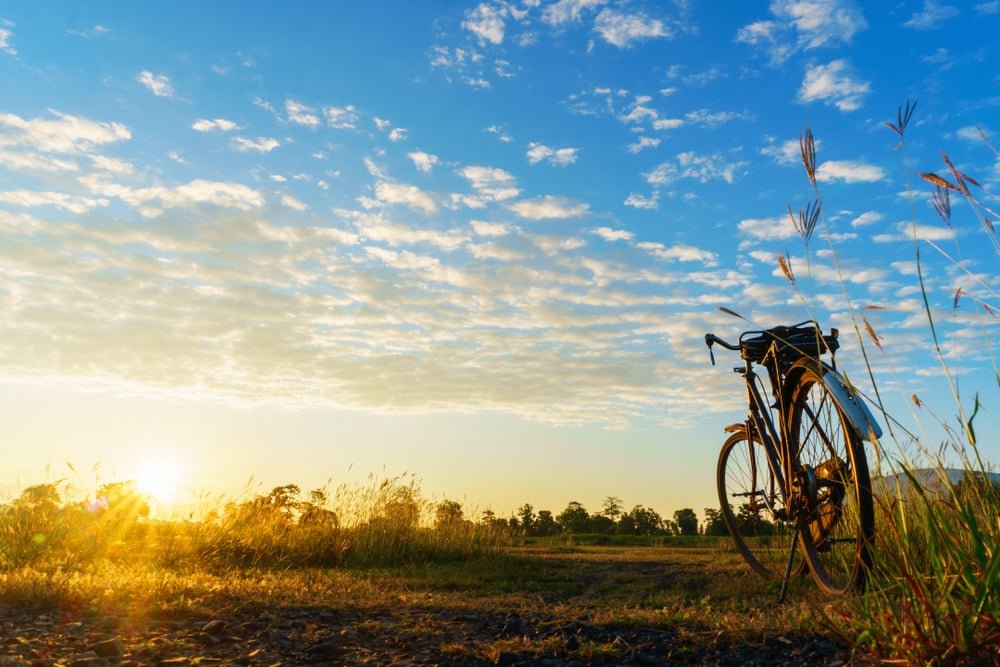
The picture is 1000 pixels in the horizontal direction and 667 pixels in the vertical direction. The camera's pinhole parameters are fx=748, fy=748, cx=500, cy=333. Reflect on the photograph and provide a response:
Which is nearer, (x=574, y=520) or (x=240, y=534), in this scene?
(x=240, y=534)

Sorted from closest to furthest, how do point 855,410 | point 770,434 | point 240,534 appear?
point 855,410
point 770,434
point 240,534

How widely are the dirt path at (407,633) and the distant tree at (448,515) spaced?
15.9 feet

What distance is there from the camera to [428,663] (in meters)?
3.53

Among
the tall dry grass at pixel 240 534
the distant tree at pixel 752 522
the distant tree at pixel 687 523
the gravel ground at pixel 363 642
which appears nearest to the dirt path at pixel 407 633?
the gravel ground at pixel 363 642

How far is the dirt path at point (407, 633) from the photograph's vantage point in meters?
3.58

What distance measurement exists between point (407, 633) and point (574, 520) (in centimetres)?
1403

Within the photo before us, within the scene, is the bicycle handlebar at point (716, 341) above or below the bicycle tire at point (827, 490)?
above

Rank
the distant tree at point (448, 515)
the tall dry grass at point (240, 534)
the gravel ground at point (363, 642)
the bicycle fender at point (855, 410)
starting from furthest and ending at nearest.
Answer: the distant tree at point (448, 515) → the tall dry grass at point (240, 534) → the bicycle fender at point (855, 410) → the gravel ground at point (363, 642)

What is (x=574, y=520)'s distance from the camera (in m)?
17.7

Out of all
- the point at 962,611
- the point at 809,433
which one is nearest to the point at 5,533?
the point at 809,433

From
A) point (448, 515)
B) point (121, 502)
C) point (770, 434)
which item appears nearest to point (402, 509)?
point (448, 515)

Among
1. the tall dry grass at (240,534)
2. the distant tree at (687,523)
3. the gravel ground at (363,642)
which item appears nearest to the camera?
the gravel ground at (363,642)

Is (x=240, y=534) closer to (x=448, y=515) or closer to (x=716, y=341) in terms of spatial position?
Result: (x=448, y=515)

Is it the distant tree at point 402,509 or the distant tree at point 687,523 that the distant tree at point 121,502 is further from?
the distant tree at point 687,523
